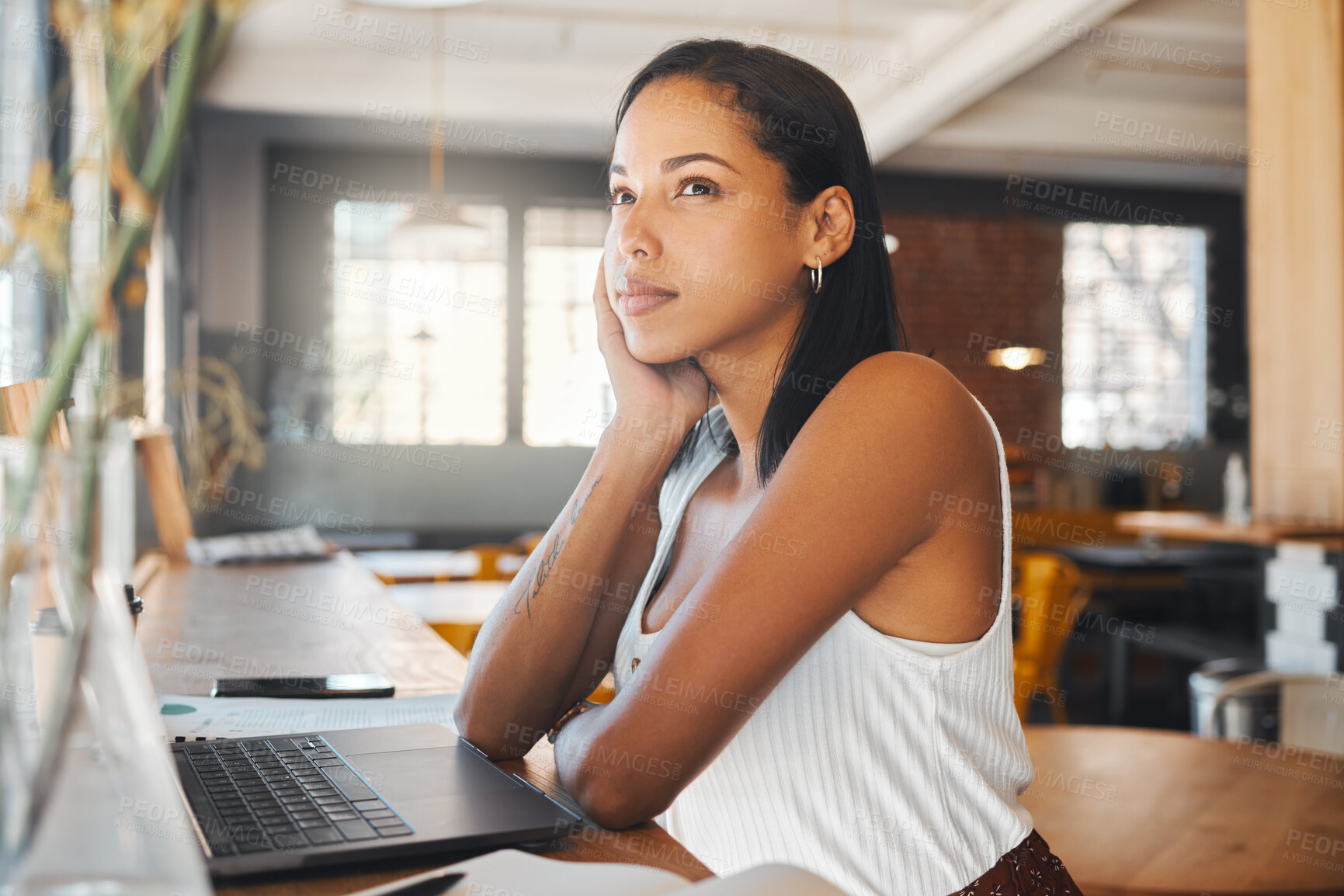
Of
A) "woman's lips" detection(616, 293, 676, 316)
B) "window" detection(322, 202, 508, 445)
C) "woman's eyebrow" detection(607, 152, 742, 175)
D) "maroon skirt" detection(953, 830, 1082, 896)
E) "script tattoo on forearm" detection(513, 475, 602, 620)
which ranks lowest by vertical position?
"maroon skirt" detection(953, 830, 1082, 896)

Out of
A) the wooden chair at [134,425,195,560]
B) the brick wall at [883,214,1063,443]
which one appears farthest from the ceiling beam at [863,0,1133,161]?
the wooden chair at [134,425,195,560]

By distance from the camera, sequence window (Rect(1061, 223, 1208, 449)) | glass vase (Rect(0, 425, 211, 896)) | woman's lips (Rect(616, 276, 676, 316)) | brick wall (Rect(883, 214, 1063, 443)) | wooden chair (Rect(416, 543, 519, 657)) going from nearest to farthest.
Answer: glass vase (Rect(0, 425, 211, 896)) < woman's lips (Rect(616, 276, 676, 316)) < wooden chair (Rect(416, 543, 519, 657)) < brick wall (Rect(883, 214, 1063, 443)) < window (Rect(1061, 223, 1208, 449))

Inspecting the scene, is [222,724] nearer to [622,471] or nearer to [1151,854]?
[622,471]

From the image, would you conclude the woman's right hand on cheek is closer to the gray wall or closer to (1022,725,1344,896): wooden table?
(1022,725,1344,896): wooden table

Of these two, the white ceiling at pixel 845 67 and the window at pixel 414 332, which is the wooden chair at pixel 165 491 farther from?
the window at pixel 414 332

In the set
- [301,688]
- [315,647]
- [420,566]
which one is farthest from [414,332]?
[301,688]

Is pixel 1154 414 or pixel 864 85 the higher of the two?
pixel 864 85

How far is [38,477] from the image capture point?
1.39 feet

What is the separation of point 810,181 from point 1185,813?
999 millimetres

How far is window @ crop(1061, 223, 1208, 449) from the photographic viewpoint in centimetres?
828

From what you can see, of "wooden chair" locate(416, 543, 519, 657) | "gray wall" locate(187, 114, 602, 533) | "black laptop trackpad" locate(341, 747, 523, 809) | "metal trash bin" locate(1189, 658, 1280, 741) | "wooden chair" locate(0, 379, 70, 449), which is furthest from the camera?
"gray wall" locate(187, 114, 602, 533)

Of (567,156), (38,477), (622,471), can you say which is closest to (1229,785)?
(622,471)

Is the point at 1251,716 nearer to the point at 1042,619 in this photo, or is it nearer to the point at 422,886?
the point at 1042,619

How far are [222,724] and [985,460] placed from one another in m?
0.78
